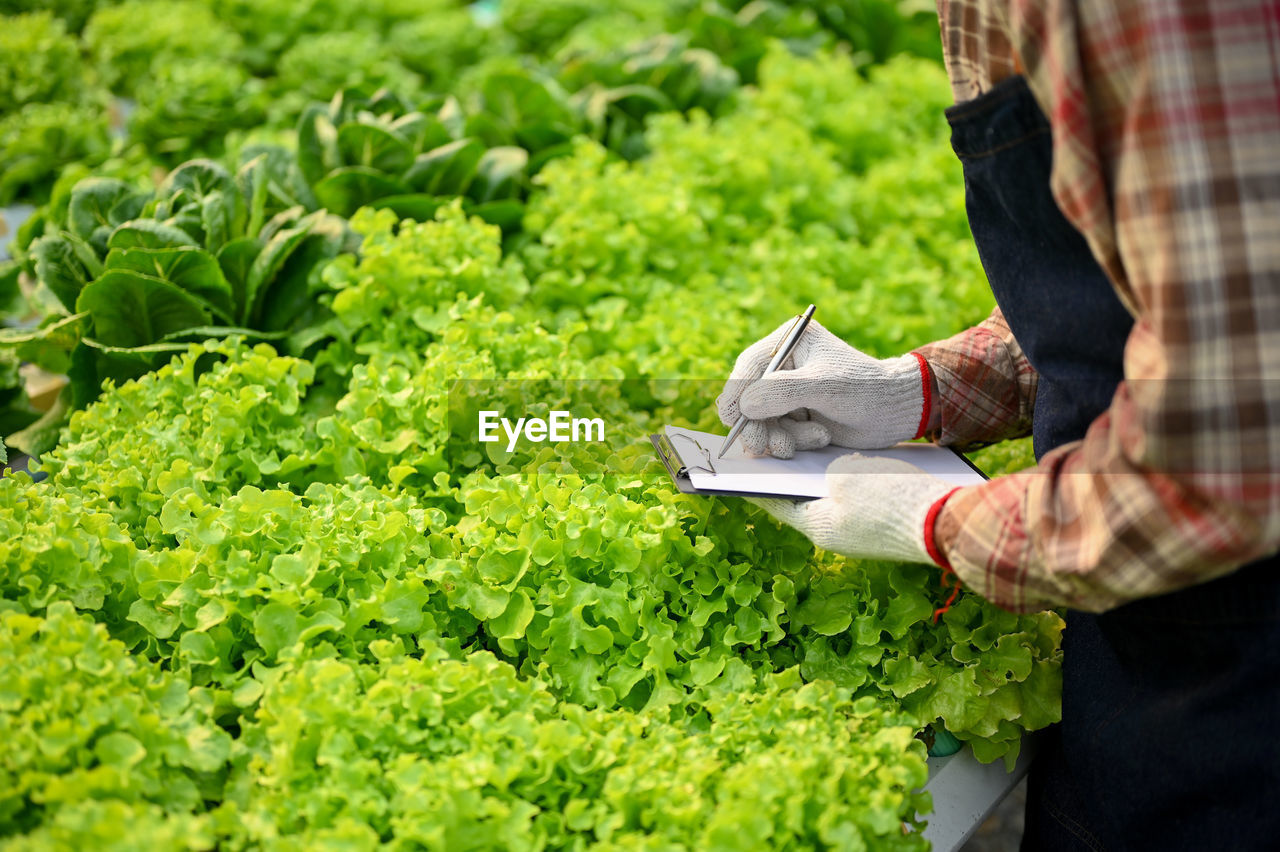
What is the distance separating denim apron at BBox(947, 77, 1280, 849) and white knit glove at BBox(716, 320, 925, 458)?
10.9 inches

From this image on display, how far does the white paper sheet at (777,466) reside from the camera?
1.68 metres

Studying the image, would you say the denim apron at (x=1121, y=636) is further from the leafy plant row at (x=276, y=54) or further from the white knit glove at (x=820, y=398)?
the leafy plant row at (x=276, y=54)

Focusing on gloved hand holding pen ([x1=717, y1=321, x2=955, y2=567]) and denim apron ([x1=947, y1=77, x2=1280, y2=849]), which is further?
gloved hand holding pen ([x1=717, y1=321, x2=955, y2=567])

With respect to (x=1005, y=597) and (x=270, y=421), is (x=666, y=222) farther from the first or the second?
(x=1005, y=597)

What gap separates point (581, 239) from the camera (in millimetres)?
2895

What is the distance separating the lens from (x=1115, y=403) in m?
1.30

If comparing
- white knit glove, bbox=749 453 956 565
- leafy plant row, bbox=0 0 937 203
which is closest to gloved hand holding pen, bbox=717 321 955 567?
white knit glove, bbox=749 453 956 565

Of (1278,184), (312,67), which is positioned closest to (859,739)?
(1278,184)

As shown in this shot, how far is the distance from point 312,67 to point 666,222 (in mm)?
2658

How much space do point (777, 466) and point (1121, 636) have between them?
2.14 feet

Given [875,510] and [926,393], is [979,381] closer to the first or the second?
[926,393]

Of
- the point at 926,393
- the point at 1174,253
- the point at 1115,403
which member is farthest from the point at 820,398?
the point at 1174,253

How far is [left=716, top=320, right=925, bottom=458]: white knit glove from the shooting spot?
71.3 inches

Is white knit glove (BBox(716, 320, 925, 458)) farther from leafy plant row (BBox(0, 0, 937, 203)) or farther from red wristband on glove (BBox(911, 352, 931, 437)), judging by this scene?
leafy plant row (BBox(0, 0, 937, 203))
